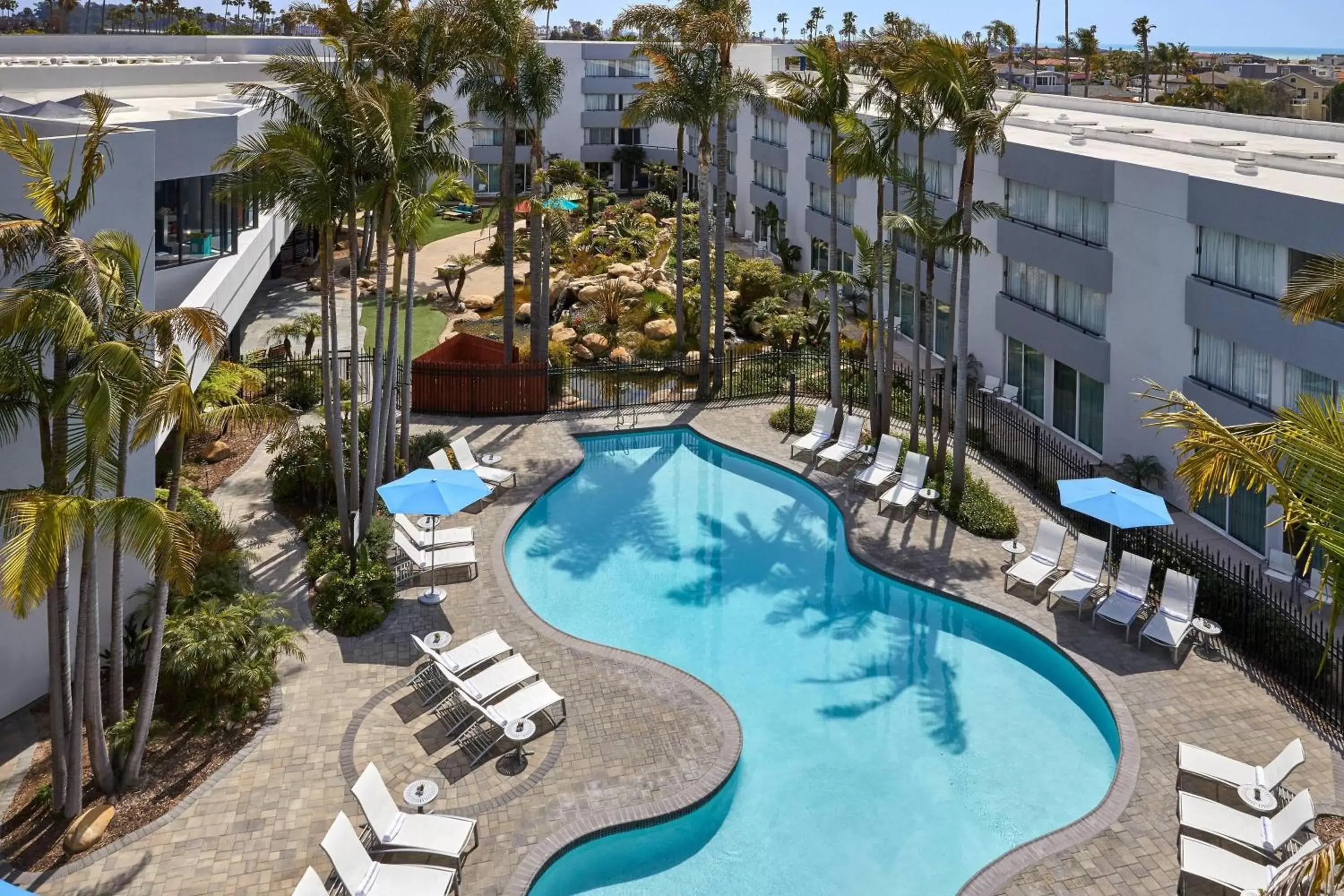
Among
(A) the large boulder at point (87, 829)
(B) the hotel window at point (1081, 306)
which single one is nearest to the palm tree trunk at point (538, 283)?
(B) the hotel window at point (1081, 306)

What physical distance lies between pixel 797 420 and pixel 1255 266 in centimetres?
1136

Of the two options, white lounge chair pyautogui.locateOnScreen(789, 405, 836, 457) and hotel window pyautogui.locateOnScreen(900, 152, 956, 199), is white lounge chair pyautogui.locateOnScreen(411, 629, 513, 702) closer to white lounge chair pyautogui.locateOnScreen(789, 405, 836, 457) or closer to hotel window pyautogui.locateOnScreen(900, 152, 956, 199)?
white lounge chair pyautogui.locateOnScreen(789, 405, 836, 457)

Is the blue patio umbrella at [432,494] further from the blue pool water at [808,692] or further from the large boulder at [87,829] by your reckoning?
the large boulder at [87,829]

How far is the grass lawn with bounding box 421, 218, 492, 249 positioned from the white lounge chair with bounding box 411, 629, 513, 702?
41.8 m

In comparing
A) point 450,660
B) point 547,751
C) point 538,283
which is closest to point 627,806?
point 547,751

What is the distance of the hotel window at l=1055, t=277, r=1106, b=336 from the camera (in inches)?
1031

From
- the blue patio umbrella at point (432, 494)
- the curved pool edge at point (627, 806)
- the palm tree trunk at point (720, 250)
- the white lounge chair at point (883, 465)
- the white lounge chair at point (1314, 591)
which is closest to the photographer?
the curved pool edge at point (627, 806)

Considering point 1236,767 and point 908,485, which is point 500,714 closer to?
point 1236,767

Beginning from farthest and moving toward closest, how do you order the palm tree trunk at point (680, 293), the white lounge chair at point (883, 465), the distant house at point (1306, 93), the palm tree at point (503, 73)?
the distant house at point (1306, 93) → the palm tree trunk at point (680, 293) → the palm tree at point (503, 73) → the white lounge chair at point (883, 465)

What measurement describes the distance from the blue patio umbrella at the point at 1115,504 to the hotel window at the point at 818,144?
27.0m

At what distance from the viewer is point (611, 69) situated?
6962cm

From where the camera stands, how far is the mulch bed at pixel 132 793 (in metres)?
12.4

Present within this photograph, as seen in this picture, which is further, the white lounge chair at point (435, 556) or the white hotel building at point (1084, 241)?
the white lounge chair at point (435, 556)

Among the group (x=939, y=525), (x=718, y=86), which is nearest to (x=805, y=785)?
(x=939, y=525)
